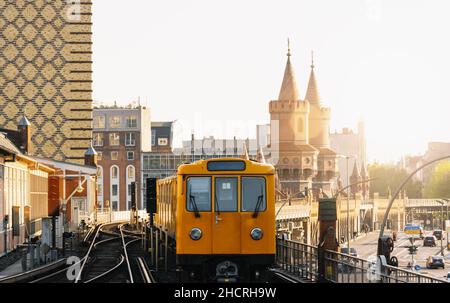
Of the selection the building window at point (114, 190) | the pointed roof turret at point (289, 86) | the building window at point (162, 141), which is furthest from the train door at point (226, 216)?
the pointed roof turret at point (289, 86)

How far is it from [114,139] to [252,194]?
129m

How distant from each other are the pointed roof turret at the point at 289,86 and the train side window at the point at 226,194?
168m

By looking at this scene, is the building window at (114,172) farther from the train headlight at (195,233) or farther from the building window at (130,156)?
the train headlight at (195,233)

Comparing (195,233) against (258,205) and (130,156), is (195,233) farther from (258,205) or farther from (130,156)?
(130,156)

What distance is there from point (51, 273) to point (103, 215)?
68.3 metres

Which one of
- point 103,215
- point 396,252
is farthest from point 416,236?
point 103,215

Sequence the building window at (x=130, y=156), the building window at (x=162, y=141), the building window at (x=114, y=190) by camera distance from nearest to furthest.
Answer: the building window at (x=114, y=190) < the building window at (x=130, y=156) < the building window at (x=162, y=141)

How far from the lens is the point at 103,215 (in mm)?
102938

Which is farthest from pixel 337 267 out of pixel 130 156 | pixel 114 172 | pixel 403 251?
pixel 130 156

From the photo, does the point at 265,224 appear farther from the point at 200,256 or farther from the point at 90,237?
the point at 90,237

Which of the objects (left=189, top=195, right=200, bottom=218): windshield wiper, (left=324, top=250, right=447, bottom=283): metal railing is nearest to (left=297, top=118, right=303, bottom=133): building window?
(left=324, top=250, right=447, bottom=283): metal railing

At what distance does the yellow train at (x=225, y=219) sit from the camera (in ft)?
85.6

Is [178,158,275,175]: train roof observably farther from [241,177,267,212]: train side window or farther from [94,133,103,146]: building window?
[94,133,103,146]: building window
